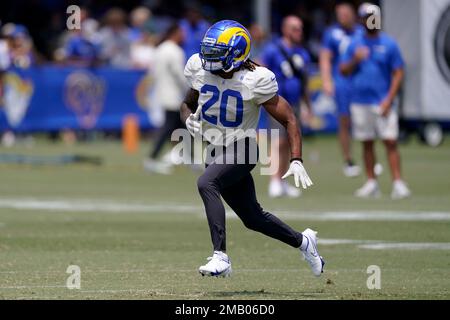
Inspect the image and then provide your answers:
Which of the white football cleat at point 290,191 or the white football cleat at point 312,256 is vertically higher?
the white football cleat at point 290,191

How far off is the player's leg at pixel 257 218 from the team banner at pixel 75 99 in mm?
17051

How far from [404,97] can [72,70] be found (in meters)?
7.38

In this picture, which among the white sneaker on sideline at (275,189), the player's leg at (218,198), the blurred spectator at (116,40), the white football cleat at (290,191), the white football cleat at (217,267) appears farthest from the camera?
the blurred spectator at (116,40)

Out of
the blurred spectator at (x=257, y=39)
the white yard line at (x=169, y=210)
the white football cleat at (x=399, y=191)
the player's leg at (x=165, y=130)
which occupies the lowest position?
the white yard line at (x=169, y=210)

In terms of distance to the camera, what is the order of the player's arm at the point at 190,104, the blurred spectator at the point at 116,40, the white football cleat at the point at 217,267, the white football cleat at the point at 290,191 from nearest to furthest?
the white football cleat at the point at 217,267
the player's arm at the point at 190,104
the white football cleat at the point at 290,191
the blurred spectator at the point at 116,40

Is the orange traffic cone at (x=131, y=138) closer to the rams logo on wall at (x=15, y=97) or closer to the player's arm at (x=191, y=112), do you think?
the rams logo on wall at (x=15, y=97)

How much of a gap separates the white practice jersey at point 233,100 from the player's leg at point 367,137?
7702 millimetres

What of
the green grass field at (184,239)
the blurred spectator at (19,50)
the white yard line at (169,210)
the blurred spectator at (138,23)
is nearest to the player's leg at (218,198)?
the green grass field at (184,239)

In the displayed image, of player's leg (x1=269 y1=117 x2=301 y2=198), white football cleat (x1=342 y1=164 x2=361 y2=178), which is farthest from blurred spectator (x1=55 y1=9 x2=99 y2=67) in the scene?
player's leg (x1=269 y1=117 x2=301 y2=198)

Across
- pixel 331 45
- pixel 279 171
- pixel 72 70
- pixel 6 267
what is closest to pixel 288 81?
pixel 279 171

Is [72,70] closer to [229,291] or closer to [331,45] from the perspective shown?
[331,45]

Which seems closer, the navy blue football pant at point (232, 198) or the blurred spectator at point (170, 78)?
the navy blue football pant at point (232, 198)

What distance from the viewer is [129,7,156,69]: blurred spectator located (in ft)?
94.9

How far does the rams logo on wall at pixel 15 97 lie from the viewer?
2702cm
